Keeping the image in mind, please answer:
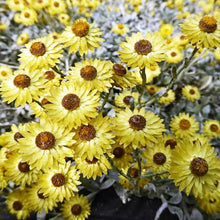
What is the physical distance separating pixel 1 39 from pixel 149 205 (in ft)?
8.53

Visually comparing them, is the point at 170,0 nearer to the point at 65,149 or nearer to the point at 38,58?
the point at 38,58

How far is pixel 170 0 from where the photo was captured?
12.0 ft

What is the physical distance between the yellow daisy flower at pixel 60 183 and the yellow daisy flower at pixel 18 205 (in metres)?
0.43

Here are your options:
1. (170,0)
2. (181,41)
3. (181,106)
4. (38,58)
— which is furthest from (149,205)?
(170,0)

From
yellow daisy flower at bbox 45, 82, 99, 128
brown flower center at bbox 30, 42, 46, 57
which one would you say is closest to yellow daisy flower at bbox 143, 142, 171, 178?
yellow daisy flower at bbox 45, 82, 99, 128

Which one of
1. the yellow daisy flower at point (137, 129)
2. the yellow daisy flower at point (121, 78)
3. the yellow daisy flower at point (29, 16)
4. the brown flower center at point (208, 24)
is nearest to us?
the yellow daisy flower at point (137, 129)

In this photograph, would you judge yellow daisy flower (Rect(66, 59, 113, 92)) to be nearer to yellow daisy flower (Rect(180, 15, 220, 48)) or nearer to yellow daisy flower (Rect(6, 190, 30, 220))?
yellow daisy flower (Rect(180, 15, 220, 48))

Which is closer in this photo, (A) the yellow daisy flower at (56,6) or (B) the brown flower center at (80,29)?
(B) the brown flower center at (80,29)

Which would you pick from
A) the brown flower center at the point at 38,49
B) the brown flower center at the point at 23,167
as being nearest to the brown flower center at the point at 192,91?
the brown flower center at the point at 38,49

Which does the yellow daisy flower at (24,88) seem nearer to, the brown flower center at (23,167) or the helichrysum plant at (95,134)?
the helichrysum plant at (95,134)

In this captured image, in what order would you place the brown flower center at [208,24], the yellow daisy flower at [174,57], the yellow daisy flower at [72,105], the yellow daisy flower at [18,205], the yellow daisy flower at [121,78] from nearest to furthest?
the yellow daisy flower at [72,105], the yellow daisy flower at [121,78], the brown flower center at [208,24], the yellow daisy flower at [18,205], the yellow daisy flower at [174,57]

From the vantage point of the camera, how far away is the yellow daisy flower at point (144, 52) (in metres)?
1.45

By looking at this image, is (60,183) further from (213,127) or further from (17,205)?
(213,127)

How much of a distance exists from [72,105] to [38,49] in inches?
18.4
